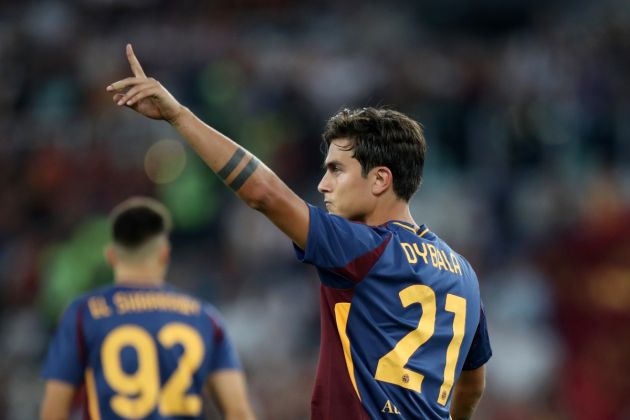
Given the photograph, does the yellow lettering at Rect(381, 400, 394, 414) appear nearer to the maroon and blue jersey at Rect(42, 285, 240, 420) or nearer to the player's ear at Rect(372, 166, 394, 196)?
the player's ear at Rect(372, 166, 394, 196)

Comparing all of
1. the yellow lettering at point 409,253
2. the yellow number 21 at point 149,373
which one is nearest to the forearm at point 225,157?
the yellow lettering at point 409,253

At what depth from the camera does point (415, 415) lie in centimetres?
435

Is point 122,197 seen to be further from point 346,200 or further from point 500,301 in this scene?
point 346,200

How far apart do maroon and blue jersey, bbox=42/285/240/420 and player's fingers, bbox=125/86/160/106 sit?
6.67 ft

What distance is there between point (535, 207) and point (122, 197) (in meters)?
4.58

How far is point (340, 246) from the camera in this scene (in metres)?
4.10

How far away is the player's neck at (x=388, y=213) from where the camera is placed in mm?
4488

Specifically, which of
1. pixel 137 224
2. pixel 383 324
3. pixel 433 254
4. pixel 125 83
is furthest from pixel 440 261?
pixel 137 224

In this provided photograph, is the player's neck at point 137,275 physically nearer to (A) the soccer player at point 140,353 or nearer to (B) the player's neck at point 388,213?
(A) the soccer player at point 140,353

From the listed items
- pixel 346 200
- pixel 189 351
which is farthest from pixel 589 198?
pixel 346 200

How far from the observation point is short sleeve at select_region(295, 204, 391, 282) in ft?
13.4

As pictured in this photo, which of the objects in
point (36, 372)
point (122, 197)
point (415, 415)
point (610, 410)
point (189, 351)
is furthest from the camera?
point (122, 197)

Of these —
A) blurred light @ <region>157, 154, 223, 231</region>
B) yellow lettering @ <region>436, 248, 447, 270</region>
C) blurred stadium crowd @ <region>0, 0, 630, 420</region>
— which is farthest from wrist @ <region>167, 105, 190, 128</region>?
blurred light @ <region>157, 154, 223, 231</region>

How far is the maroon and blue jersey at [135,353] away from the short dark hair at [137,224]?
337mm
